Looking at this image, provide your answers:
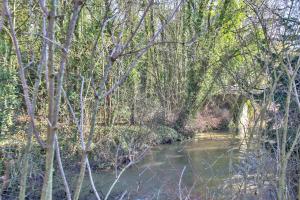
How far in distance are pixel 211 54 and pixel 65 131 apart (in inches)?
320

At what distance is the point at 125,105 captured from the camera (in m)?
12.3

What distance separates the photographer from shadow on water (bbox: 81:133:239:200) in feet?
21.9

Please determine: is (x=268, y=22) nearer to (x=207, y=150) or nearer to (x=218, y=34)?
(x=207, y=150)

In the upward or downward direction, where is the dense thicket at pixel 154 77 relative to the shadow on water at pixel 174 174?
upward

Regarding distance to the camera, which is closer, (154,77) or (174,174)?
(174,174)

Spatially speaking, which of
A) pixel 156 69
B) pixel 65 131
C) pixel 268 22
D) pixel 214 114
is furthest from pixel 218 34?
pixel 268 22

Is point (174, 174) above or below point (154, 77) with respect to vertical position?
below

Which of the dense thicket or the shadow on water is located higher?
the dense thicket

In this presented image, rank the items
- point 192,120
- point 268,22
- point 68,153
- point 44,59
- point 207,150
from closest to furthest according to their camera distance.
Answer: point 44,59
point 268,22
point 68,153
point 207,150
point 192,120

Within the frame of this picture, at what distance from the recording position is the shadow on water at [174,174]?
21.9ft

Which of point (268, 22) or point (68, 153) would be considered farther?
point (68, 153)

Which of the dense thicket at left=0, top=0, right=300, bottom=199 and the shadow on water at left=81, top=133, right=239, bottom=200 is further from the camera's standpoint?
the shadow on water at left=81, top=133, right=239, bottom=200

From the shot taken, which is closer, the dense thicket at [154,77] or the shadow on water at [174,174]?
the dense thicket at [154,77]

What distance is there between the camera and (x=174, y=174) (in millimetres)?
8750
